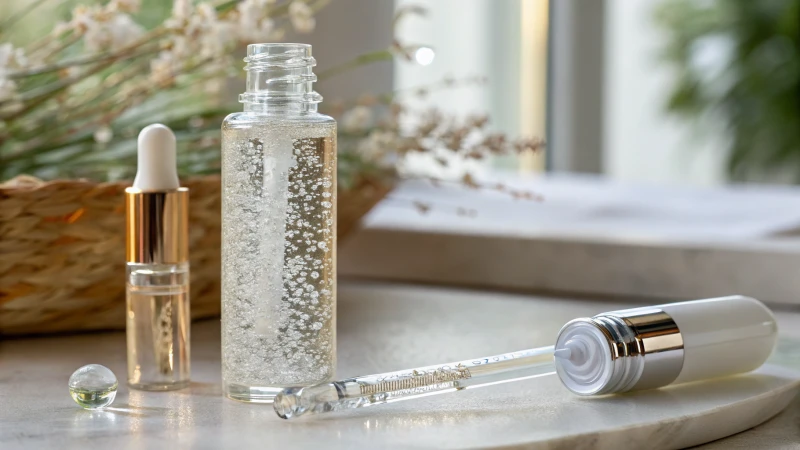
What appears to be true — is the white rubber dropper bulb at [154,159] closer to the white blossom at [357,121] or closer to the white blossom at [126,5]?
the white blossom at [126,5]

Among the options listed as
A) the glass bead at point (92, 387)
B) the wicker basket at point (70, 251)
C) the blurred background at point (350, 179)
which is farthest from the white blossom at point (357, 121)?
the glass bead at point (92, 387)

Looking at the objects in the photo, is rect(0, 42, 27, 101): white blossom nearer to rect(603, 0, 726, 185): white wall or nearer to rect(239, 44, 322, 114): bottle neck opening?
rect(239, 44, 322, 114): bottle neck opening

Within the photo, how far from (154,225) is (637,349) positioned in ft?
0.95

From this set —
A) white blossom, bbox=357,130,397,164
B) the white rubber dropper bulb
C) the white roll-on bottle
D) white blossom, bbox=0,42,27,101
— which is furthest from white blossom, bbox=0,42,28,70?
the white roll-on bottle

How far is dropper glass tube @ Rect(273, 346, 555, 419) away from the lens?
1.63 ft

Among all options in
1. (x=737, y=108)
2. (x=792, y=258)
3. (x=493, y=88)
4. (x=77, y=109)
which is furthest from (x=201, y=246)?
(x=737, y=108)

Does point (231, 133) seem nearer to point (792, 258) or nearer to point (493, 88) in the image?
point (792, 258)

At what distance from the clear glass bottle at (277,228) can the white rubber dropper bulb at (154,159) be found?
0.04 m

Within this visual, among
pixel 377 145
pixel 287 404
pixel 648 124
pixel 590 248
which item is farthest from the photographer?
pixel 648 124

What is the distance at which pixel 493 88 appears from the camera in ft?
8.69

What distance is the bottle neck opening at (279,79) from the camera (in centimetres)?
53

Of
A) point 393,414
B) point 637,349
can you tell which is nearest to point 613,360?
point 637,349

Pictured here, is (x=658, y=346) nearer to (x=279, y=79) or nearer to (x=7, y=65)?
(x=279, y=79)

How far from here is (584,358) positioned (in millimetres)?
554
